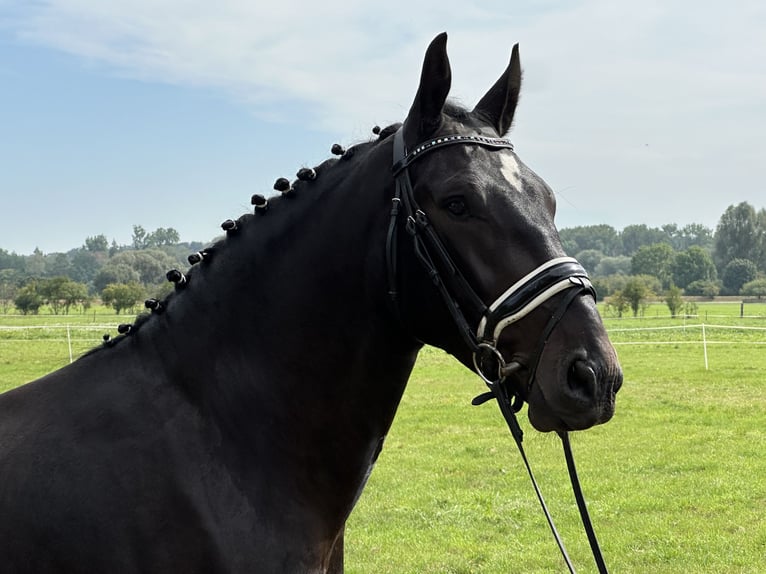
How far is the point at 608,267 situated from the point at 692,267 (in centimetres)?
1921

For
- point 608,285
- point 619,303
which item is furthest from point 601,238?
point 619,303

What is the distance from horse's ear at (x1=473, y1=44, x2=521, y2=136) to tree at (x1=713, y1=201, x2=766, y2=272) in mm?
129783

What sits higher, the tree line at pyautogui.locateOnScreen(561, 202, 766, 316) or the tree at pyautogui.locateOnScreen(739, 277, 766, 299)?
the tree line at pyautogui.locateOnScreen(561, 202, 766, 316)

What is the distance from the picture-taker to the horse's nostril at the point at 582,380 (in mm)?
2047

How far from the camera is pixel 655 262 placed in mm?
114188

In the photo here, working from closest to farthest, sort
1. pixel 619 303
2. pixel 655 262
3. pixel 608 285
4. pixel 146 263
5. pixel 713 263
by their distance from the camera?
1. pixel 619 303
2. pixel 146 263
3. pixel 608 285
4. pixel 655 262
5. pixel 713 263

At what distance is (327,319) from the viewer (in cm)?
256

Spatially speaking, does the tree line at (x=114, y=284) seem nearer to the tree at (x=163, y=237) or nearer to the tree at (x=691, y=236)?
the tree at (x=163, y=237)

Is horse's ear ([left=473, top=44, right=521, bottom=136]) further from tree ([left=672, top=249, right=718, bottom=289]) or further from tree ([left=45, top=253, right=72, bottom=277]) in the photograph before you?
tree ([left=45, top=253, right=72, bottom=277])

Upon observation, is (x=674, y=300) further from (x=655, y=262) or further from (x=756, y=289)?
(x=655, y=262)

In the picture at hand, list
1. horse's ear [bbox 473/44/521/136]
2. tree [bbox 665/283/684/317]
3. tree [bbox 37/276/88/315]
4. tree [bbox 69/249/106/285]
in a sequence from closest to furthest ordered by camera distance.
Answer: horse's ear [bbox 473/44/521/136] → tree [bbox 665/283/684/317] → tree [bbox 37/276/88/315] → tree [bbox 69/249/106/285]

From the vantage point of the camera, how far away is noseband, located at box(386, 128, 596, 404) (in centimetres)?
218

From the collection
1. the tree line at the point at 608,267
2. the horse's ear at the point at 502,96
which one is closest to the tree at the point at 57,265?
the tree line at the point at 608,267

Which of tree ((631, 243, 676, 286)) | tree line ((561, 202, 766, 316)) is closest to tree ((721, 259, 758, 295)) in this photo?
tree line ((561, 202, 766, 316))
